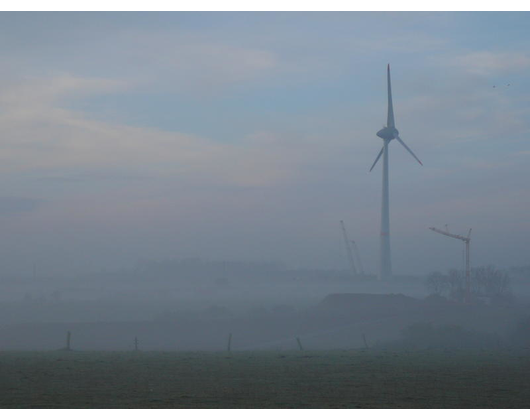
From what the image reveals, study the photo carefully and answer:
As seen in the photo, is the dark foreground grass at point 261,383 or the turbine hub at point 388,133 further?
the turbine hub at point 388,133

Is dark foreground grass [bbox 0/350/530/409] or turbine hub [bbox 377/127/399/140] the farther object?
turbine hub [bbox 377/127/399/140]

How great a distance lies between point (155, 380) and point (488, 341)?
68533mm

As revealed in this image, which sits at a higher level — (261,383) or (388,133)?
(388,133)

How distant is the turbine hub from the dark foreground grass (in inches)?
4340

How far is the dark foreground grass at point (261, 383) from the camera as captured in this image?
22.9m

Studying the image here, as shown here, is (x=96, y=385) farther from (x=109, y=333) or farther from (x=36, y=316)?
(x=36, y=316)

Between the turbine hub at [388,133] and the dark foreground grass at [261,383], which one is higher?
the turbine hub at [388,133]

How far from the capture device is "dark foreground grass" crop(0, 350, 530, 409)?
2286cm

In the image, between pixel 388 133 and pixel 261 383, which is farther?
pixel 388 133

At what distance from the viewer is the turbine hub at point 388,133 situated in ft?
481

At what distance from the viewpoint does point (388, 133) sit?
14675cm

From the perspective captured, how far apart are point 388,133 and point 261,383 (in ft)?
406

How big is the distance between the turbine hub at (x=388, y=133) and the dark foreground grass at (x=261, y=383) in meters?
→ 110
